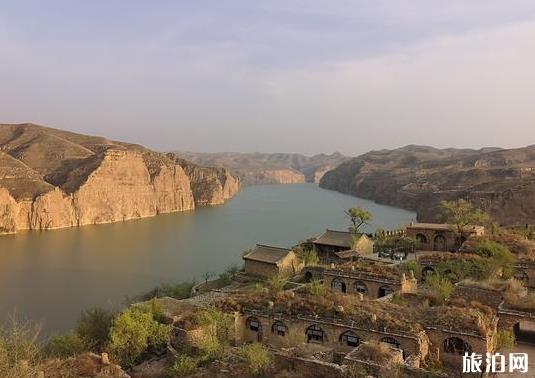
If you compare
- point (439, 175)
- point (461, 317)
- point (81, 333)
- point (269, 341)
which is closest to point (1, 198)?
point (81, 333)

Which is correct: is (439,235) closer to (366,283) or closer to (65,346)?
(366,283)

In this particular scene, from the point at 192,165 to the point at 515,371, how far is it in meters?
128

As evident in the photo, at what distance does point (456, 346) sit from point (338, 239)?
20.4 meters

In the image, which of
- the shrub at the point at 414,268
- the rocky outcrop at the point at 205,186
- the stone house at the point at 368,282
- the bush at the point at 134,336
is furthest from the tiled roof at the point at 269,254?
the rocky outcrop at the point at 205,186

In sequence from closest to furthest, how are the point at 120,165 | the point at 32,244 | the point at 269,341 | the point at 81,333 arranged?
the point at 269,341, the point at 81,333, the point at 32,244, the point at 120,165

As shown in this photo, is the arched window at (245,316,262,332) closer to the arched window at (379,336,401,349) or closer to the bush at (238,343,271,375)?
the arched window at (379,336,401,349)

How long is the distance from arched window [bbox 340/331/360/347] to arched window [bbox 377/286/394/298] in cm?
666

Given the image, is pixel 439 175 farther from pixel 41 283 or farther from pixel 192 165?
pixel 41 283

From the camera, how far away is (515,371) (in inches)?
566

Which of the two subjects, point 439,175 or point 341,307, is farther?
point 439,175

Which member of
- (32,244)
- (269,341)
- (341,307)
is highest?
(341,307)

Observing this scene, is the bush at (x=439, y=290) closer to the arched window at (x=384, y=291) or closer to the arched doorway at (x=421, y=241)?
the arched window at (x=384, y=291)

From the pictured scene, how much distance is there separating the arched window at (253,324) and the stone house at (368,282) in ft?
18.7

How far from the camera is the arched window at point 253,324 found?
64.9 feet
